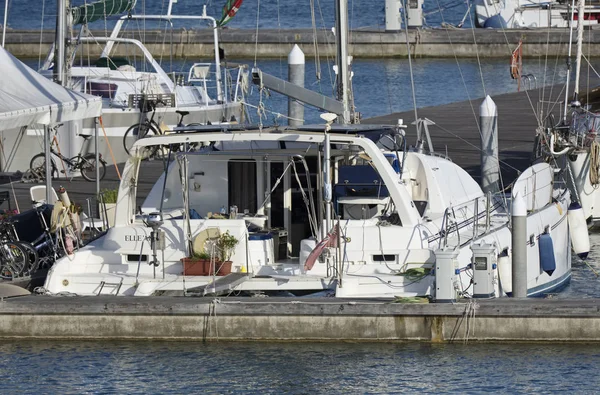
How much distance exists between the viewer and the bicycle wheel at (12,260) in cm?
1991

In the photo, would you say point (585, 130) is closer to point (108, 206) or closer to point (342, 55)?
point (342, 55)

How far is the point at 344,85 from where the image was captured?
2166 centimetres

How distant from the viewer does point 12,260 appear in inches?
786

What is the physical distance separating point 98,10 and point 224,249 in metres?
15.6

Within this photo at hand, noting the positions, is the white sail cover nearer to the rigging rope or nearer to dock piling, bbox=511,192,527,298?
dock piling, bbox=511,192,527,298

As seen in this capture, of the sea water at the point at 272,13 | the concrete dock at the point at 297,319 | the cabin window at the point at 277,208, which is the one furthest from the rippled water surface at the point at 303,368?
the sea water at the point at 272,13

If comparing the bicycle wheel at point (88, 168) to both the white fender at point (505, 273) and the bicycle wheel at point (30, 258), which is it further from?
the white fender at point (505, 273)

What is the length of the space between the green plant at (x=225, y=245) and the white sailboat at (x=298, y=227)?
0.06 feet

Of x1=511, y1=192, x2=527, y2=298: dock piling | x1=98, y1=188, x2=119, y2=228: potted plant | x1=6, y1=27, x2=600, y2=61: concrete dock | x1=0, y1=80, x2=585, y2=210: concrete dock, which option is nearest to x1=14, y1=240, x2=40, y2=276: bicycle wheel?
x1=98, y1=188, x2=119, y2=228: potted plant

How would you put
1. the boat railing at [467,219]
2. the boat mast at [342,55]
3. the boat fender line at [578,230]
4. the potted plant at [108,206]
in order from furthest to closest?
the boat fender line at [578,230] → the potted plant at [108,206] → the boat mast at [342,55] → the boat railing at [467,219]

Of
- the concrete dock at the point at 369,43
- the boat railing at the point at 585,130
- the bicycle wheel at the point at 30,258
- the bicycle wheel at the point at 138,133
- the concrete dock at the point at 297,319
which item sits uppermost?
the concrete dock at the point at 369,43

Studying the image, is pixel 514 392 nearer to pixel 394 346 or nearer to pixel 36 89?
pixel 394 346

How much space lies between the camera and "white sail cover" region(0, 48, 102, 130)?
2109cm

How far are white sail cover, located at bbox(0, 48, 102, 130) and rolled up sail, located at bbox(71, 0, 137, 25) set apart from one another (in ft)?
25.9
